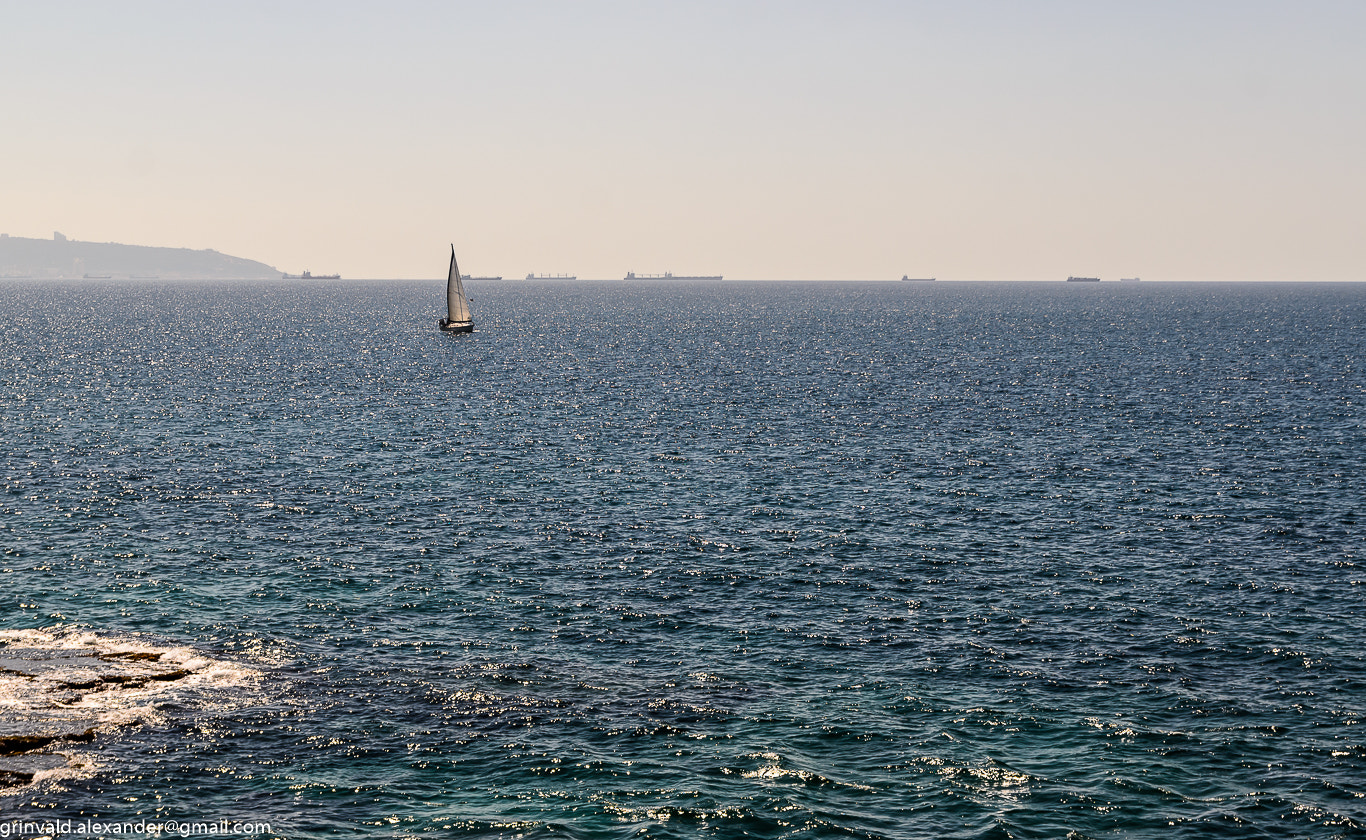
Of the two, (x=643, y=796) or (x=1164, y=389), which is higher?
(x=1164, y=389)

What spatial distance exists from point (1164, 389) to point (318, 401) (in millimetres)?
103436

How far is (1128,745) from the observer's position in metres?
40.7

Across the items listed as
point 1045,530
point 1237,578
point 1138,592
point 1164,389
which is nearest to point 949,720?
point 1138,592

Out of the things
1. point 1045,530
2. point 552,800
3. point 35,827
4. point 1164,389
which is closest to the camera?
point 35,827

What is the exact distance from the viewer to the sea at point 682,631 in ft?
121

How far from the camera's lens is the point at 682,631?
5309 centimetres

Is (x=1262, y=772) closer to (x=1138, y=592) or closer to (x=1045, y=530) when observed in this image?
(x=1138, y=592)

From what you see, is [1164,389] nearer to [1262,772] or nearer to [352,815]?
[1262,772]

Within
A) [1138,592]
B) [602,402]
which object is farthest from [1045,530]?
[602,402]

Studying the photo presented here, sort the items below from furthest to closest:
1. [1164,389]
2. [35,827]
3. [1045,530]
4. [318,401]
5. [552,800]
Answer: [1164,389]
[318,401]
[1045,530]
[552,800]
[35,827]

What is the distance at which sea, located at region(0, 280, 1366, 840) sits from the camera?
37000mm

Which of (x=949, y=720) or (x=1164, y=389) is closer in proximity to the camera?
(x=949, y=720)

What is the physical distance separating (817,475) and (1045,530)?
21.8 m

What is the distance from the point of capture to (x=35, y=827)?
3416 centimetres
